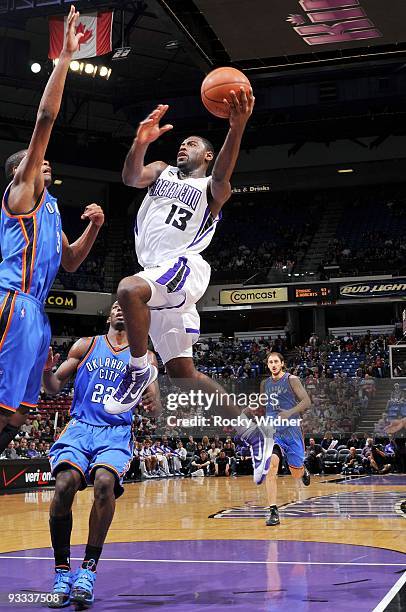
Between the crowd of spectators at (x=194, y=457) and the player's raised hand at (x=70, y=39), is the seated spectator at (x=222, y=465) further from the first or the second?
the player's raised hand at (x=70, y=39)

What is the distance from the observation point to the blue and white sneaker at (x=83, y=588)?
16.1ft

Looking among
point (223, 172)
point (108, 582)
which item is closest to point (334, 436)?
point (108, 582)

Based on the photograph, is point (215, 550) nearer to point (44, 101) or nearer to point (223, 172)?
point (223, 172)

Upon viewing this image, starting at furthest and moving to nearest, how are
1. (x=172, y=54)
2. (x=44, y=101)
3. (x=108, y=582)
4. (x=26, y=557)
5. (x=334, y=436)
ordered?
(x=172, y=54) < (x=334, y=436) < (x=26, y=557) < (x=108, y=582) < (x=44, y=101)

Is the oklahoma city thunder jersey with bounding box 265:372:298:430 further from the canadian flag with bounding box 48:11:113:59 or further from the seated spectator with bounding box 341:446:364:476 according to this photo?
the seated spectator with bounding box 341:446:364:476

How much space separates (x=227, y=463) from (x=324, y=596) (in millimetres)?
16201

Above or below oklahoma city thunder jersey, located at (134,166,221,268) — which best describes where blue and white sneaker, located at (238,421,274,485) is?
below

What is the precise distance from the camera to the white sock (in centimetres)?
482

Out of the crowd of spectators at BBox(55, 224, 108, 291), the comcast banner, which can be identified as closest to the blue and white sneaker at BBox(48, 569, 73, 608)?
the comcast banner

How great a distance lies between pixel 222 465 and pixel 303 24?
15.2 m

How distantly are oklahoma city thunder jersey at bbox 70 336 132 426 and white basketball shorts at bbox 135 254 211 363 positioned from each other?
63cm

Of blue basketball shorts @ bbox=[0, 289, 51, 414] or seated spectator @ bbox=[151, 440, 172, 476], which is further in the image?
seated spectator @ bbox=[151, 440, 172, 476]

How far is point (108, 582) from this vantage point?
19.4 feet

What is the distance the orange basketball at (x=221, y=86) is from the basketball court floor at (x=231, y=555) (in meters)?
3.26
